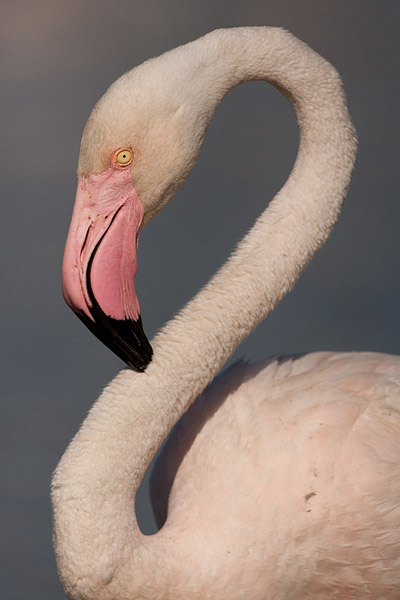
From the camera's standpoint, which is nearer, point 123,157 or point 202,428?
point 123,157

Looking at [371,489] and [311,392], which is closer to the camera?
[371,489]

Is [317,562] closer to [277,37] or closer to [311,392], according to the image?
[311,392]

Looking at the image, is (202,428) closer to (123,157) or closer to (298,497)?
(298,497)

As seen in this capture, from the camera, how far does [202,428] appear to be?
90.3 inches

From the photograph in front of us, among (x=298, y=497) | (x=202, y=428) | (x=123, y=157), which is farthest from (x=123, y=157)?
(x=298, y=497)

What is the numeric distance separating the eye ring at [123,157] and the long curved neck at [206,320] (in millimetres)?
198

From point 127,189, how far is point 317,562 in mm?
980

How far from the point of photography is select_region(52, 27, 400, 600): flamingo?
2.01m

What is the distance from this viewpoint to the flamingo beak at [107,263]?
6.59ft

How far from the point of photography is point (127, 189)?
2115mm

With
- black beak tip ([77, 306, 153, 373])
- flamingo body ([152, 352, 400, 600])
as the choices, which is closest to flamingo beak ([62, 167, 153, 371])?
black beak tip ([77, 306, 153, 373])

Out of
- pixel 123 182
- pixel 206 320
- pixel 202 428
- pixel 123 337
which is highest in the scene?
pixel 123 182

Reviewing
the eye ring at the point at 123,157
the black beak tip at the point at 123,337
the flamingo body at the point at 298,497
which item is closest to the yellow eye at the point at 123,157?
the eye ring at the point at 123,157

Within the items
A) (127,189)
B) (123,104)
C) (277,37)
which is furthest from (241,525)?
(277,37)
